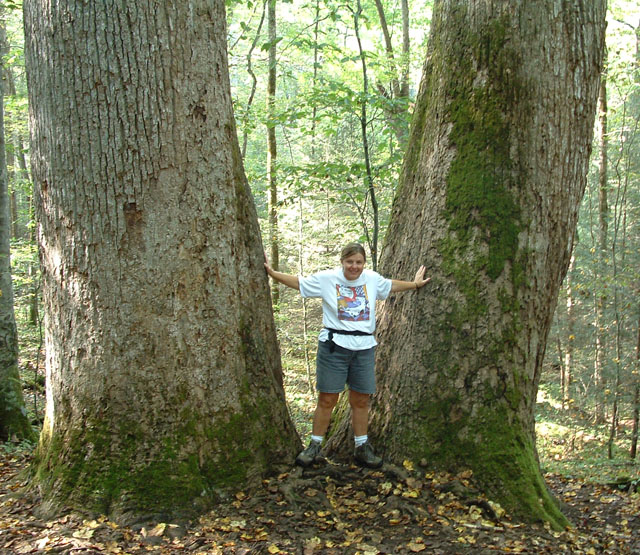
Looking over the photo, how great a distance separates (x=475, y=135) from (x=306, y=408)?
9.53 m

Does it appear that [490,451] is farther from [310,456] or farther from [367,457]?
[310,456]

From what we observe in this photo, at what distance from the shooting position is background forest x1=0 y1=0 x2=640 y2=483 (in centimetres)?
823

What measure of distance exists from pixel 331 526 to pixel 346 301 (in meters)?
1.60

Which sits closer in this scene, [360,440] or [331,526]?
[331,526]

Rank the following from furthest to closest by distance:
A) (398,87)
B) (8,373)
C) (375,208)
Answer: (398,87), (375,208), (8,373)

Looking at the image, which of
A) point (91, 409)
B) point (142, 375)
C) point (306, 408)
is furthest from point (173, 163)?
point (306, 408)

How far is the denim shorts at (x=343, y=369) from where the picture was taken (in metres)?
4.07

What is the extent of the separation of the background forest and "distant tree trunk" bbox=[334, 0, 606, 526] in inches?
122

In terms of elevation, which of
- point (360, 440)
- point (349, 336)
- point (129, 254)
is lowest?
point (360, 440)

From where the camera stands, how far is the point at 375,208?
743 centimetres

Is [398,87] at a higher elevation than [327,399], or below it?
higher

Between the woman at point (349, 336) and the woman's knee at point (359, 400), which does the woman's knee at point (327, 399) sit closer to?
the woman at point (349, 336)

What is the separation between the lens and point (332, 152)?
14.2m

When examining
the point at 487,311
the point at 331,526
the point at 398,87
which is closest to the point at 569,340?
the point at 398,87
